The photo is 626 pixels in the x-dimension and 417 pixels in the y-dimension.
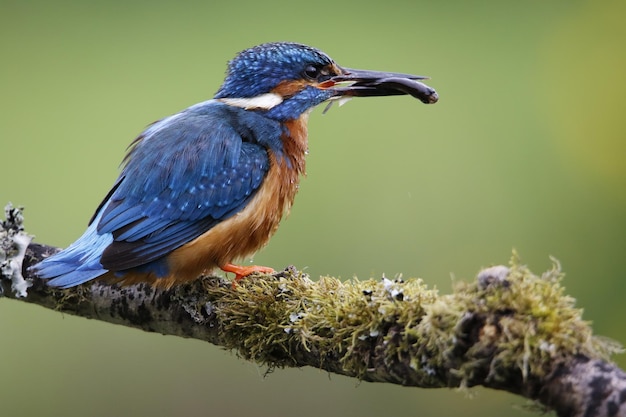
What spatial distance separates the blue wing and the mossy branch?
0.16 m

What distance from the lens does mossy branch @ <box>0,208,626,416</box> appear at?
1850mm

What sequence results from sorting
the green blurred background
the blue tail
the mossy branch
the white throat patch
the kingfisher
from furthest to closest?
the green blurred background
the white throat patch
the kingfisher
the blue tail
the mossy branch

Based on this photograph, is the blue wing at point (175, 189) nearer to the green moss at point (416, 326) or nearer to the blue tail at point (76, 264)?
the blue tail at point (76, 264)

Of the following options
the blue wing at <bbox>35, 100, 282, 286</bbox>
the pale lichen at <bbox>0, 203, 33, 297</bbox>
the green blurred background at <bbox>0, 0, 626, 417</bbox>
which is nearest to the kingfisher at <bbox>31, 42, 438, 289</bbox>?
the blue wing at <bbox>35, 100, 282, 286</bbox>

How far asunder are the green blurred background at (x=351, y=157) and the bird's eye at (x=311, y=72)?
4.30ft

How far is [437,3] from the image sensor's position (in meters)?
6.23

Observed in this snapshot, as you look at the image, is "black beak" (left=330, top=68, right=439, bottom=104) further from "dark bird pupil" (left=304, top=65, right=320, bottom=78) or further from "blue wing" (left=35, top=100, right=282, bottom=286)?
"blue wing" (left=35, top=100, right=282, bottom=286)

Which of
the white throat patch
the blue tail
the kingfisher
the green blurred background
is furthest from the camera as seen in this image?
the green blurred background

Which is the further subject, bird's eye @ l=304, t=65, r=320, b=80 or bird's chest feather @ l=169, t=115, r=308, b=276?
bird's eye @ l=304, t=65, r=320, b=80

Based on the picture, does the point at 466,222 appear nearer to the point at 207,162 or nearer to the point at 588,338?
the point at 207,162

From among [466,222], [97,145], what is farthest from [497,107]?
[97,145]

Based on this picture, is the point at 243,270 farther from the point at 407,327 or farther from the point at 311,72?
the point at 407,327

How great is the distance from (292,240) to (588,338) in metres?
3.10

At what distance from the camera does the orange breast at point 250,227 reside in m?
3.08
